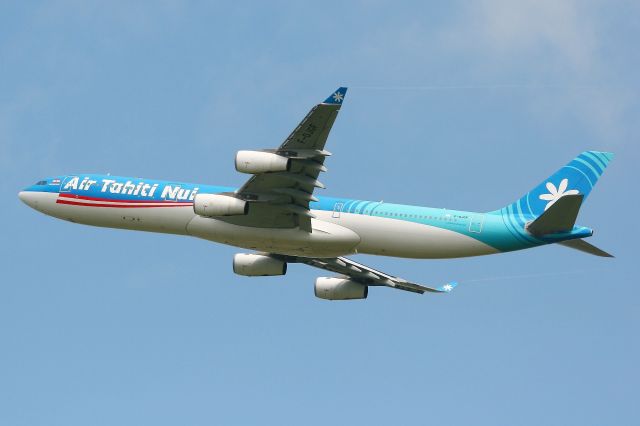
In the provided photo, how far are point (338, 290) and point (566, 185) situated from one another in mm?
14623

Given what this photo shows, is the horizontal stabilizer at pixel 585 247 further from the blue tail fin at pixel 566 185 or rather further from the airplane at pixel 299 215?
the blue tail fin at pixel 566 185

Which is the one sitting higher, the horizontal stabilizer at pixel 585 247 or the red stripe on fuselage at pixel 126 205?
the red stripe on fuselage at pixel 126 205

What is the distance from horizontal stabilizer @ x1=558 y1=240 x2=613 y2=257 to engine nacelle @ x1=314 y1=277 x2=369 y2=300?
1410cm

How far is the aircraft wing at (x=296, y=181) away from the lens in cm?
5244

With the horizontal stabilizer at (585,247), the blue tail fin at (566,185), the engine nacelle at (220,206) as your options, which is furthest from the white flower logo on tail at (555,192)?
the engine nacelle at (220,206)

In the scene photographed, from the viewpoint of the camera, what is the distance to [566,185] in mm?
61375

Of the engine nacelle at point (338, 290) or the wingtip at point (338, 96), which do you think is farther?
the engine nacelle at point (338, 290)

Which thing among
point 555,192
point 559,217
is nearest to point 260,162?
point 559,217

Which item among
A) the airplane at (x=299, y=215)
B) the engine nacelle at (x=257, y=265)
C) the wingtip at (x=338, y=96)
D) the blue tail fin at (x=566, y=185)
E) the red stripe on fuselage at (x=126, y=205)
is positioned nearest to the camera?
the wingtip at (x=338, y=96)

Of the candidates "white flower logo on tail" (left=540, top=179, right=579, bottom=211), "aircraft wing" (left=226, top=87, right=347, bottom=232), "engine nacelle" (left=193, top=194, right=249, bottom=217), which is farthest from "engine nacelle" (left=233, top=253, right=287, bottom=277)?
"white flower logo on tail" (left=540, top=179, right=579, bottom=211)

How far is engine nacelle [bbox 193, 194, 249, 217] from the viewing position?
5844 cm

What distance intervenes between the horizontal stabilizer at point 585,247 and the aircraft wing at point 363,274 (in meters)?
10.4

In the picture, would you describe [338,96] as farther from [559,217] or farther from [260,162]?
[559,217]

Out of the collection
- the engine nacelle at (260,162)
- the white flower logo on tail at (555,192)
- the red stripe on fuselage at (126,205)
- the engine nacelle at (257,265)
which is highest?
the white flower logo on tail at (555,192)
